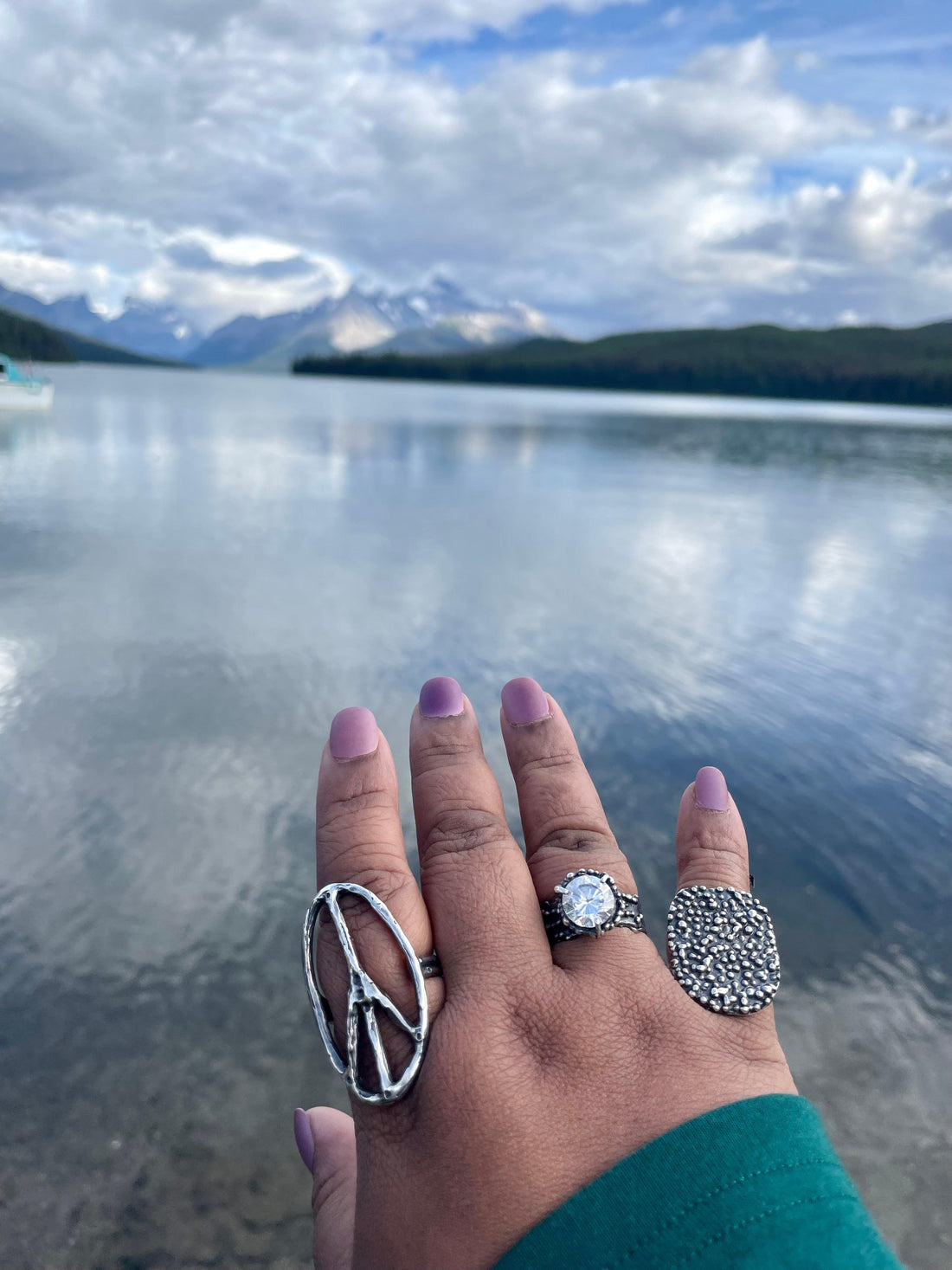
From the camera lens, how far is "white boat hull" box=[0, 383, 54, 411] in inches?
996

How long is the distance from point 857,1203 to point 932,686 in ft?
18.1

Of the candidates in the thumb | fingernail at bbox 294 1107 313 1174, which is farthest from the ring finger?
fingernail at bbox 294 1107 313 1174

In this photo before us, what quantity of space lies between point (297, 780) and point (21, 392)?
1094 inches

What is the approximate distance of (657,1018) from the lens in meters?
1.22

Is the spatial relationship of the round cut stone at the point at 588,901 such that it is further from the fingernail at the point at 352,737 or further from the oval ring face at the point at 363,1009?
the fingernail at the point at 352,737

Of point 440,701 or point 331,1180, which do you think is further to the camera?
point 440,701

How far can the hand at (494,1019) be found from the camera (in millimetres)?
1061

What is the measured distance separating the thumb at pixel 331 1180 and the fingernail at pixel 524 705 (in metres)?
0.92

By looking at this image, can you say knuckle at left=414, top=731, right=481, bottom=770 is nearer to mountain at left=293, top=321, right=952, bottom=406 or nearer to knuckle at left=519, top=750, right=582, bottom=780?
knuckle at left=519, top=750, right=582, bottom=780

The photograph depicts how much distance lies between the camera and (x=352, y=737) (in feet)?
4.92

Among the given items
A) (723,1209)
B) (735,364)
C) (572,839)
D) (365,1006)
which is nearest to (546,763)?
(572,839)

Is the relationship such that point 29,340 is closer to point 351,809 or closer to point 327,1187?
point 351,809

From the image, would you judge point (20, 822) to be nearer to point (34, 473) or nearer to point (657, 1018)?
point (657, 1018)

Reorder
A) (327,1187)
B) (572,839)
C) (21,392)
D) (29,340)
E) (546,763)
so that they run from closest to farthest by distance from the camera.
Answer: (327,1187), (572,839), (546,763), (21,392), (29,340)
